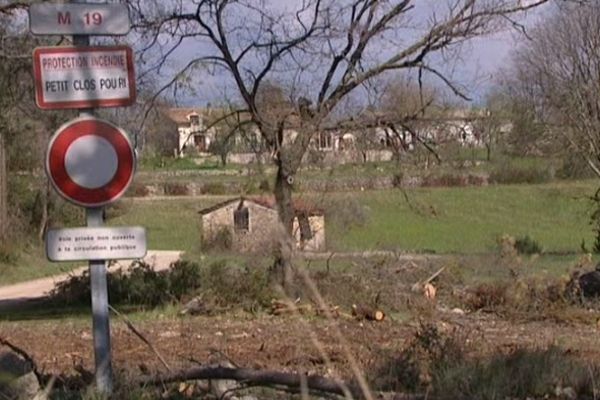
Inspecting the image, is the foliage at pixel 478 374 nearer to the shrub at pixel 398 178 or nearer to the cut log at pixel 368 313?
the cut log at pixel 368 313

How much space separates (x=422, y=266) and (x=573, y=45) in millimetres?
26433

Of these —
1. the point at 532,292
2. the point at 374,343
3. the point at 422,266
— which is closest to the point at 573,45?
the point at 422,266

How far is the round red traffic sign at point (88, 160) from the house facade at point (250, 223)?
15904 mm

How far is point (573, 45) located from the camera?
4728 cm

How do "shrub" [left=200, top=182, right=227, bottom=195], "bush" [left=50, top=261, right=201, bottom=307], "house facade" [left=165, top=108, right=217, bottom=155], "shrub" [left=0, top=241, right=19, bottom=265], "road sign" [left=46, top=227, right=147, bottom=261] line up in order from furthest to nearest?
"shrub" [left=200, top=182, right=227, bottom=195] → "shrub" [left=0, top=241, right=19, bottom=265] → "house facade" [left=165, top=108, right=217, bottom=155] → "bush" [left=50, top=261, right=201, bottom=307] → "road sign" [left=46, top=227, right=147, bottom=261]

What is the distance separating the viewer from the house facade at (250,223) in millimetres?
24531

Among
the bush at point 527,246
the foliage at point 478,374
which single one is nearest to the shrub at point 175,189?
the bush at point 527,246

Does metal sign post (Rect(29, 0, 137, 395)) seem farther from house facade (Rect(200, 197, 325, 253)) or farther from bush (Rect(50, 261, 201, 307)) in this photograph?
house facade (Rect(200, 197, 325, 253))

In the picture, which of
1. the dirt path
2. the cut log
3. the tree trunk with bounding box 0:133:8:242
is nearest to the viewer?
the cut log

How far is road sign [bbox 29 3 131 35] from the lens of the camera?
722cm

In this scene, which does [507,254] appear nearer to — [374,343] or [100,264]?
[374,343]

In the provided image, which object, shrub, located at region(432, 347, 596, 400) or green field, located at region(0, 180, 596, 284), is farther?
green field, located at region(0, 180, 596, 284)

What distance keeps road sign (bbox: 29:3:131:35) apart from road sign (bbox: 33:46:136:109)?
115mm

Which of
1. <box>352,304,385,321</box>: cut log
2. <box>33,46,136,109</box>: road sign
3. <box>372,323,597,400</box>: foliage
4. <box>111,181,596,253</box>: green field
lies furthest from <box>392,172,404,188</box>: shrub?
<box>33,46,136,109</box>: road sign
